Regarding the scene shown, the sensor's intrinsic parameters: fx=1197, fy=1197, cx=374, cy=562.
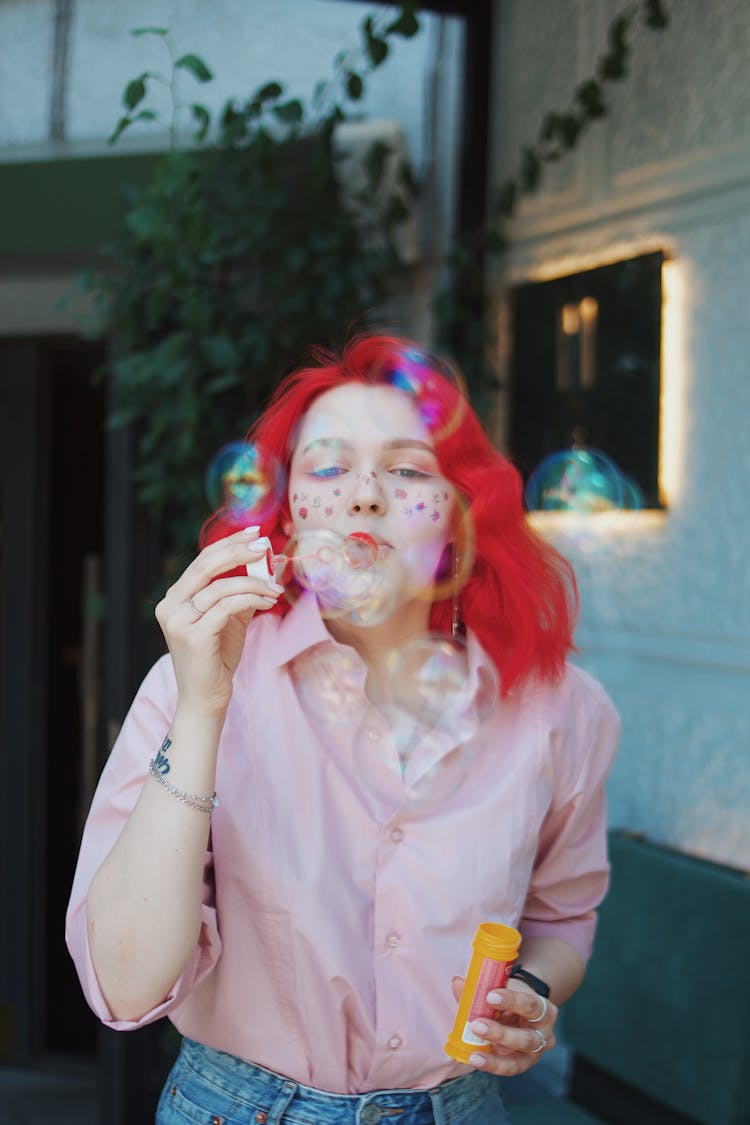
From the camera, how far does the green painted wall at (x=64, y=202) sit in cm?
329

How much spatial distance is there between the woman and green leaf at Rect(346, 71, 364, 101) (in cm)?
172

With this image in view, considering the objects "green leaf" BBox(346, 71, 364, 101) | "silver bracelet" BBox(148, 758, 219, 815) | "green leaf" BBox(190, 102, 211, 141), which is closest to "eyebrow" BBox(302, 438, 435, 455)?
"silver bracelet" BBox(148, 758, 219, 815)

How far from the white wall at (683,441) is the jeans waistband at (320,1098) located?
127 cm

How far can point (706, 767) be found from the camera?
2643 mm

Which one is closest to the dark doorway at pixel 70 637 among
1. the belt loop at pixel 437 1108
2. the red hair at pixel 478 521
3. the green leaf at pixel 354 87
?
the green leaf at pixel 354 87

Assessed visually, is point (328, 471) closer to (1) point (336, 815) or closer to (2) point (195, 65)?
(1) point (336, 815)

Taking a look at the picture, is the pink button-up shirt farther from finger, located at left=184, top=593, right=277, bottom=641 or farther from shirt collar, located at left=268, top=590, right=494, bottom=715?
finger, located at left=184, top=593, right=277, bottom=641

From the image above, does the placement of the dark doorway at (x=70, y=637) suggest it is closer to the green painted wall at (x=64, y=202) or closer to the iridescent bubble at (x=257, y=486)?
the green painted wall at (x=64, y=202)

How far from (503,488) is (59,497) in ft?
9.83

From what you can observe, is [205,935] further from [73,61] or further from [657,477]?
[73,61]

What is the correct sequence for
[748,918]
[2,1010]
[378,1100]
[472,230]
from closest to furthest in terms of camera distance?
[378,1100] < [748,918] < [472,230] < [2,1010]

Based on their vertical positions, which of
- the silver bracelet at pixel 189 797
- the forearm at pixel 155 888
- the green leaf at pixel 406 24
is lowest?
the forearm at pixel 155 888

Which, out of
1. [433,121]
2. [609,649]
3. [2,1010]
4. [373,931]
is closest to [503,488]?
[373,931]

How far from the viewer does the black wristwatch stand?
1493mm
